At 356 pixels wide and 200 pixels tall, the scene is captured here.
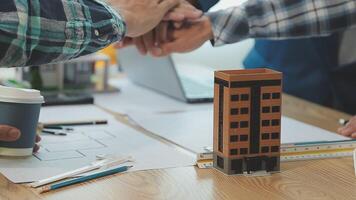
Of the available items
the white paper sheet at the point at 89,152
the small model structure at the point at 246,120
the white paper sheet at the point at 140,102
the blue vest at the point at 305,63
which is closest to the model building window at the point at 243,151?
the small model structure at the point at 246,120

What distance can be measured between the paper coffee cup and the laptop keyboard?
68 centimetres

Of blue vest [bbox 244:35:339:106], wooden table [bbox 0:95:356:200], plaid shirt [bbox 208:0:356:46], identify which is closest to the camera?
wooden table [bbox 0:95:356:200]

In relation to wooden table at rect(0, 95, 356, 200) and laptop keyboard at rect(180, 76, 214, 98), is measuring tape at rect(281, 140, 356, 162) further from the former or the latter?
laptop keyboard at rect(180, 76, 214, 98)

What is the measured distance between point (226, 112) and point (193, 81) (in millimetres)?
854

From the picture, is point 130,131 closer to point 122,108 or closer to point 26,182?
point 122,108

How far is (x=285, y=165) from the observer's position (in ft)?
4.02

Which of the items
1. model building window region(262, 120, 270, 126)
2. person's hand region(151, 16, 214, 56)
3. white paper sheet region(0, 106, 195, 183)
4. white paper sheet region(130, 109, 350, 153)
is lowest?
white paper sheet region(130, 109, 350, 153)

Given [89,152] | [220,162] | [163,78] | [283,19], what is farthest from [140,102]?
[220,162]

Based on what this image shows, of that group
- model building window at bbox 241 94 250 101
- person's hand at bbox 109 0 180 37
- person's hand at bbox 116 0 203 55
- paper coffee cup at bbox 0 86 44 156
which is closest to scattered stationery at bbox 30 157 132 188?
paper coffee cup at bbox 0 86 44 156

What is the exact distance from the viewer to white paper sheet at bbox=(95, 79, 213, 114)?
1739 mm

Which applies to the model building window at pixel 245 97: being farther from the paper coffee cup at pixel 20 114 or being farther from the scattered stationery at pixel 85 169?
the paper coffee cup at pixel 20 114

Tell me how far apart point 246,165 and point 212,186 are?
0.09m

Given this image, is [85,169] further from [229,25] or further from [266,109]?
[229,25]

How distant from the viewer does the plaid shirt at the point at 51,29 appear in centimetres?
105
